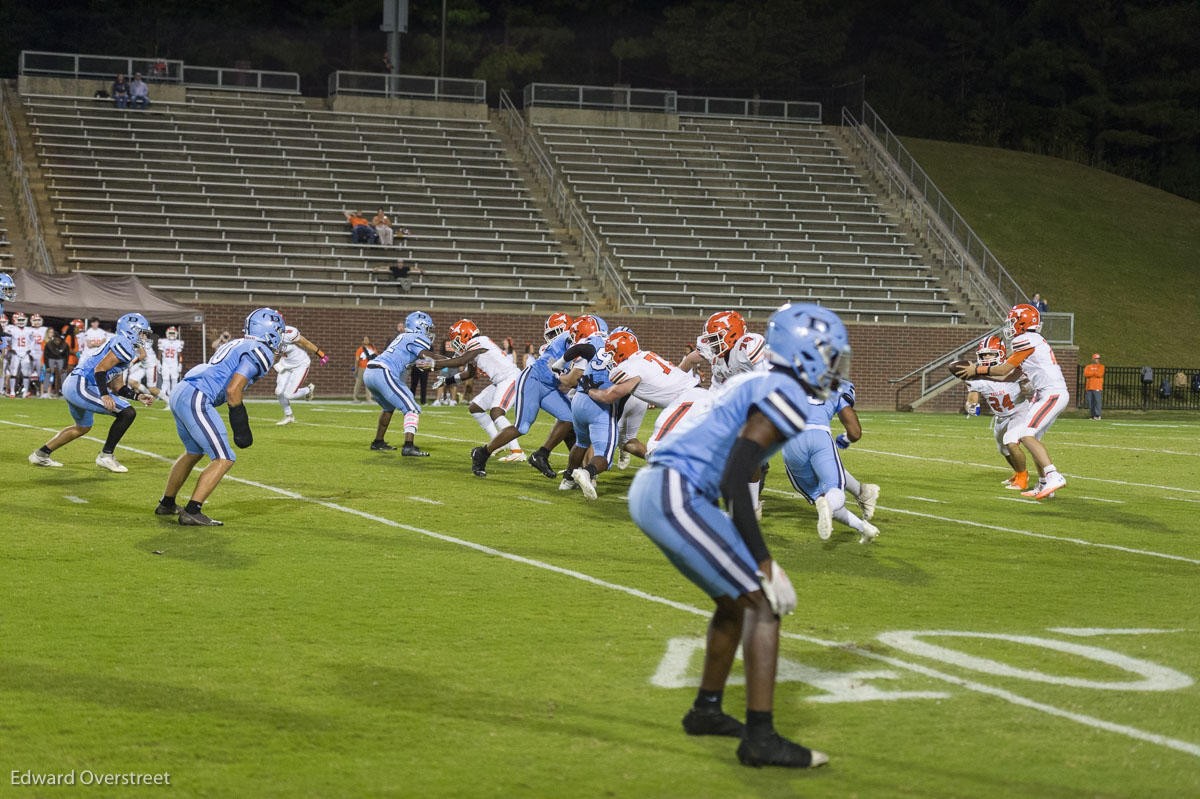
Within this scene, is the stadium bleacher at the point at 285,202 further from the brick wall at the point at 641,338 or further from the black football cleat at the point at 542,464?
the black football cleat at the point at 542,464

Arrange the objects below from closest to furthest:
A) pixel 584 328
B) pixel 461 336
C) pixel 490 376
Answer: pixel 584 328, pixel 490 376, pixel 461 336

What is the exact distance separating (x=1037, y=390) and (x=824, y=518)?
518 centimetres

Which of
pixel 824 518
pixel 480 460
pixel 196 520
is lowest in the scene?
pixel 196 520

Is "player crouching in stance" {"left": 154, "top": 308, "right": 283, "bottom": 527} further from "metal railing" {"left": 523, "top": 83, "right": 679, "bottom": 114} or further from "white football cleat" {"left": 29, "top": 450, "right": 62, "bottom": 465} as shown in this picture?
"metal railing" {"left": 523, "top": 83, "right": 679, "bottom": 114}

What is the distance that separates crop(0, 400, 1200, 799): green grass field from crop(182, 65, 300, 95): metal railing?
96.8 ft

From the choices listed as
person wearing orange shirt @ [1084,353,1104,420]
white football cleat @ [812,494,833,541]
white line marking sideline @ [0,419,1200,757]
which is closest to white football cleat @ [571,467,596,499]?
white line marking sideline @ [0,419,1200,757]

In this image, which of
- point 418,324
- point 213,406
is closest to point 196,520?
point 213,406

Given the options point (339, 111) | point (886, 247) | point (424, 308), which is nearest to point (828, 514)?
point (424, 308)

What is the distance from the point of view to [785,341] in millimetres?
5039

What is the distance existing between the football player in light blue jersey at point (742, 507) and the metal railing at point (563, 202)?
2749 centimetres

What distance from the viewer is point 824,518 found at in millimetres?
9469

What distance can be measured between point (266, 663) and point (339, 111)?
117 feet

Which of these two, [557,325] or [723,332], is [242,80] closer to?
[557,325]

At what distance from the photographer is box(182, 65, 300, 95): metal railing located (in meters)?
39.5
